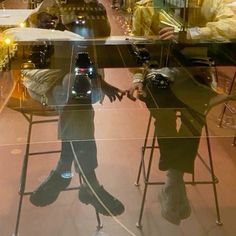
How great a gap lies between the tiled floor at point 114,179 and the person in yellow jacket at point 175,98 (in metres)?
0.03

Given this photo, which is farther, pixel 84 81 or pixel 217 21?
pixel 84 81

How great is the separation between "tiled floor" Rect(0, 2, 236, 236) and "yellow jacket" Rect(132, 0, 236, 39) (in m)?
0.18

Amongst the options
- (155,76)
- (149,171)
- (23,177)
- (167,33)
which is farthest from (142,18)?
(23,177)

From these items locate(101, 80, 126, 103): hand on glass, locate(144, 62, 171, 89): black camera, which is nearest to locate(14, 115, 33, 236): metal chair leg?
locate(101, 80, 126, 103): hand on glass

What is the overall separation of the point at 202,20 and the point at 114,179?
0.59 m

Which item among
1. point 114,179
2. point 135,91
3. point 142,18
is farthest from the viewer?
point 135,91

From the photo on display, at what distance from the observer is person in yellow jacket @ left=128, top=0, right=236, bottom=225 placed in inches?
46.2

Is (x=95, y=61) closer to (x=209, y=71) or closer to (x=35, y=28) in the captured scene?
(x=35, y=28)

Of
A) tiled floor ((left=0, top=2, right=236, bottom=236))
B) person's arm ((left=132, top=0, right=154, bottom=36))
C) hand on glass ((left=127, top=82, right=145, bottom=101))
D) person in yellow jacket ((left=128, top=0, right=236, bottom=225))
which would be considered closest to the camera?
tiled floor ((left=0, top=2, right=236, bottom=236))

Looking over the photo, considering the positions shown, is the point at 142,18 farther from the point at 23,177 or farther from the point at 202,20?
the point at 23,177

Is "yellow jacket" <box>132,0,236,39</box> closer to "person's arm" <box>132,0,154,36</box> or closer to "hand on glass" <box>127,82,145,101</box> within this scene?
"person's arm" <box>132,0,154,36</box>

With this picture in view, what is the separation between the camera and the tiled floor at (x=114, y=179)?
1011 mm

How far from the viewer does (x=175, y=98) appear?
1454mm

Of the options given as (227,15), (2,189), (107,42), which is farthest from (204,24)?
(2,189)
